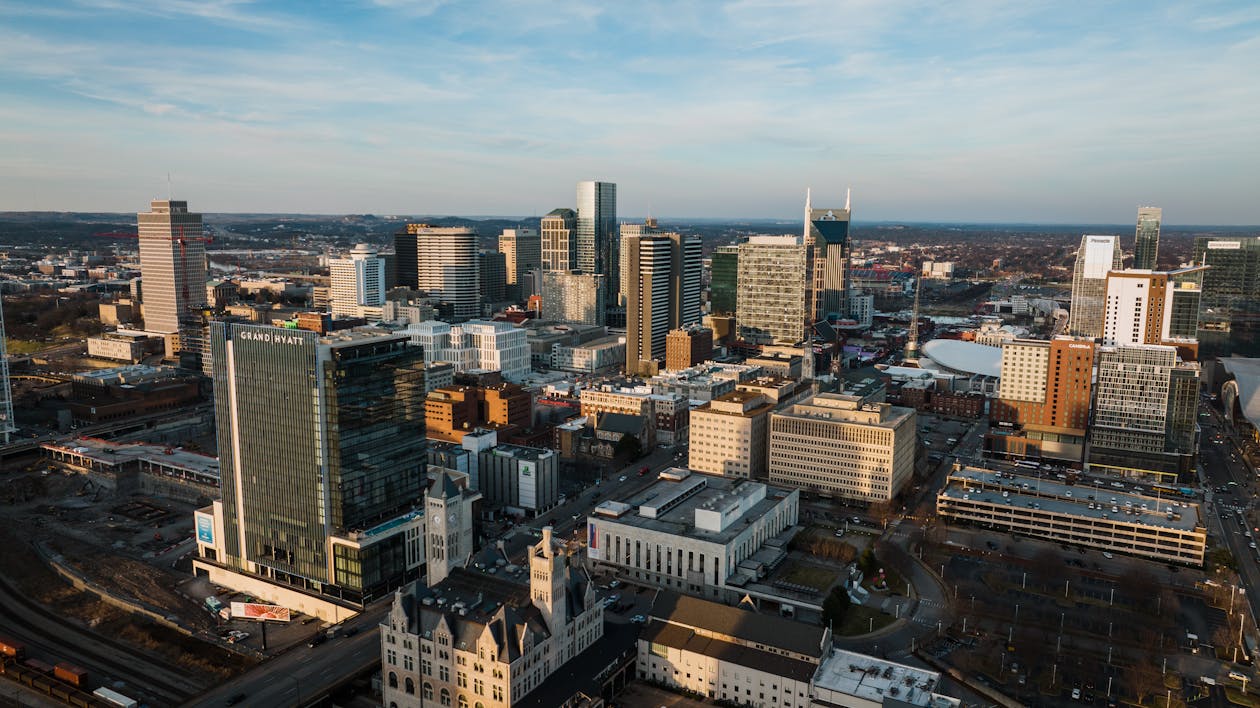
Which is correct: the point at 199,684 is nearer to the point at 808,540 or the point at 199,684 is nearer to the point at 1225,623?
the point at 808,540

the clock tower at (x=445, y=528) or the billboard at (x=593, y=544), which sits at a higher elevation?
the clock tower at (x=445, y=528)

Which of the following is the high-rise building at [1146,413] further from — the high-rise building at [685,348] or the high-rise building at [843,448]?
the high-rise building at [685,348]

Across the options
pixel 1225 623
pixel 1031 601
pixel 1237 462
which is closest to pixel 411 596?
pixel 1031 601

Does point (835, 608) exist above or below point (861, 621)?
above

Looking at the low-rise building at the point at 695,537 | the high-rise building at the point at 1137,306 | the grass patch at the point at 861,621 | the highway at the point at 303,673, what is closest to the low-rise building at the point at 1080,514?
the low-rise building at the point at 695,537

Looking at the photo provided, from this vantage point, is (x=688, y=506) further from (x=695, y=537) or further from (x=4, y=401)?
(x=4, y=401)

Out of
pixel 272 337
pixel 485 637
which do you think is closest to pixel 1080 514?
pixel 485 637
